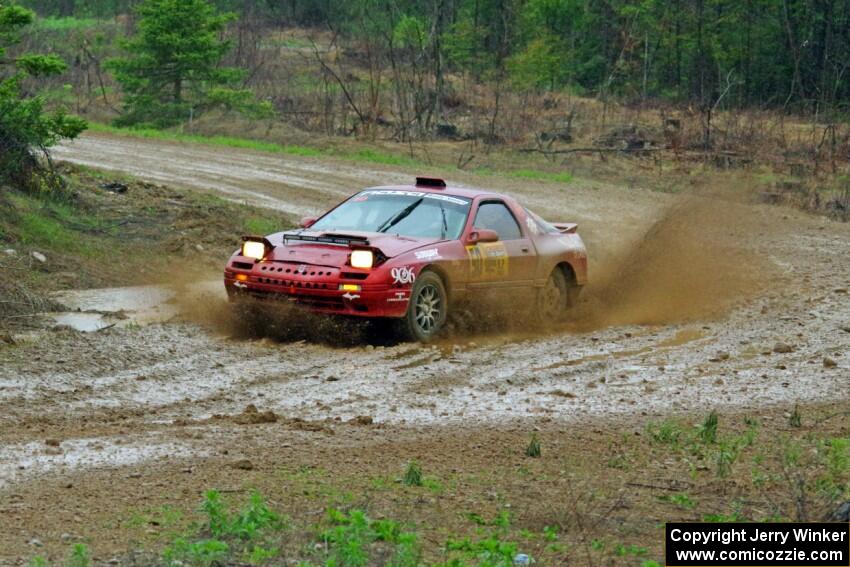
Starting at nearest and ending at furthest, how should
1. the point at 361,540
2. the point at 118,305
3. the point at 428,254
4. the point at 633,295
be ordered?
the point at 361,540 → the point at 428,254 → the point at 118,305 → the point at 633,295

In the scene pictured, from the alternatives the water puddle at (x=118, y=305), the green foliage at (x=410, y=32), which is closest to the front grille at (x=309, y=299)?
the water puddle at (x=118, y=305)

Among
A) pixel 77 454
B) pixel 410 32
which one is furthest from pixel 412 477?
pixel 410 32

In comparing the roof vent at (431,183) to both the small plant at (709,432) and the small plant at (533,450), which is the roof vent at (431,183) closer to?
the small plant at (709,432)

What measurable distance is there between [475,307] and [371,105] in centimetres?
2317

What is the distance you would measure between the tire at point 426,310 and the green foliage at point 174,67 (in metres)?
23.2

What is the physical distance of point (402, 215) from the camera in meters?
13.2

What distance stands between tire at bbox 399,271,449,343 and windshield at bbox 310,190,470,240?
0.64 meters

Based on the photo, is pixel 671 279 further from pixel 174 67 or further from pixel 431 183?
pixel 174 67

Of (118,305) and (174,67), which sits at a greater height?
(174,67)

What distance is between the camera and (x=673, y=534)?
6.23m

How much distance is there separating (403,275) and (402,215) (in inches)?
50.2

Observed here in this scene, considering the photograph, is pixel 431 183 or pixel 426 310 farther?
Result: pixel 431 183

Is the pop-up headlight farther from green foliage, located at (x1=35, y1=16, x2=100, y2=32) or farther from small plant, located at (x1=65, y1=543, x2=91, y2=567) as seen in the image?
green foliage, located at (x1=35, y1=16, x2=100, y2=32)

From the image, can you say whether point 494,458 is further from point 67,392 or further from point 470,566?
point 67,392
